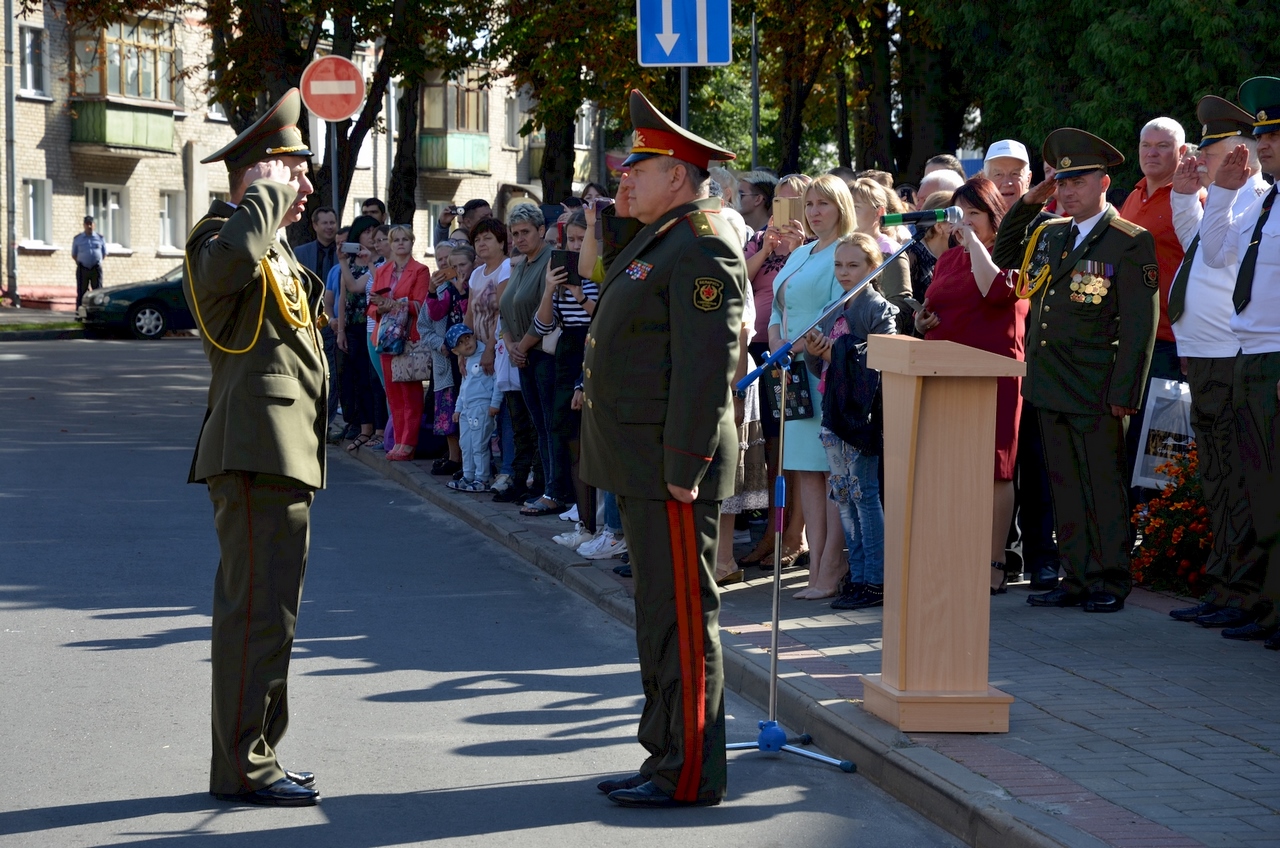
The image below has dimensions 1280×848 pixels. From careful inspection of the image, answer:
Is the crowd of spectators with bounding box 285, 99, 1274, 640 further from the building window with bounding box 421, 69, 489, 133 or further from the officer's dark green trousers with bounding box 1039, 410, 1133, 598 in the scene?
the building window with bounding box 421, 69, 489, 133

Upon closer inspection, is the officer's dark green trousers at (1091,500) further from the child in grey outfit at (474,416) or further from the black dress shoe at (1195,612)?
the child in grey outfit at (474,416)

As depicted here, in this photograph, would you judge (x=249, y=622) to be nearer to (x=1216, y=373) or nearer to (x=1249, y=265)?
(x=1249, y=265)

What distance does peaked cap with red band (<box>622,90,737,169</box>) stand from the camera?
17.5 ft

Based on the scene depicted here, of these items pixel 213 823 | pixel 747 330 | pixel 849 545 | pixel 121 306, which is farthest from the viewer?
pixel 121 306

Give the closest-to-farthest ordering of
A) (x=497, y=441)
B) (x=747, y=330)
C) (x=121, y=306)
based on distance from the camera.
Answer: (x=747, y=330)
(x=497, y=441)
(x=121, y=306)

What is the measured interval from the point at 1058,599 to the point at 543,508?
413cm

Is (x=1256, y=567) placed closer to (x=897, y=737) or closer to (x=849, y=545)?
(x=849, y=545)

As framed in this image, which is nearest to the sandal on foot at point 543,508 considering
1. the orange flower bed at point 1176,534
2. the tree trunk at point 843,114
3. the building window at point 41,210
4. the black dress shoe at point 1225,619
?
the orange flower bed at point 1176,534

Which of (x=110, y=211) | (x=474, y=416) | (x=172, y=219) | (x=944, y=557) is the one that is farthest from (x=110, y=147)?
(x=944, y=557)

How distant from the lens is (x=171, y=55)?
4675 cm

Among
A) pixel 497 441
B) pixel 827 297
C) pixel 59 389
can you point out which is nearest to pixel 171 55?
pixel 59 389

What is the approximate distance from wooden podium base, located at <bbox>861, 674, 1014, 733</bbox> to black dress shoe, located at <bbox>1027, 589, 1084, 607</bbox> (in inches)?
95.4

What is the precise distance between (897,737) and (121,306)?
28408 millimetres

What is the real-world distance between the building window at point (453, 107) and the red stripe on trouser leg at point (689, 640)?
51908mm
